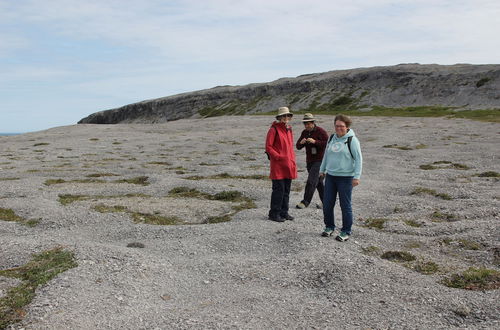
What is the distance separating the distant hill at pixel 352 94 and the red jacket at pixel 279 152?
275 ft

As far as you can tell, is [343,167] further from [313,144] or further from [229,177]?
[229,177]

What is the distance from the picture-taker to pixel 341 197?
12.9 metres

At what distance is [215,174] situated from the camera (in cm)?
2791

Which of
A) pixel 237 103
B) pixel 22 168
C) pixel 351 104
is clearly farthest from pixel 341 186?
pixel 237 103

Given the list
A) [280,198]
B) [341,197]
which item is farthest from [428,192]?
[341,197]

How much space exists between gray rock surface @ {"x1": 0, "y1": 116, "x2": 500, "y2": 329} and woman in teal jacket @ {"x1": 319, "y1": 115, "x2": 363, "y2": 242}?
3.17 feet

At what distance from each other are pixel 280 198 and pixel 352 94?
4536 inches

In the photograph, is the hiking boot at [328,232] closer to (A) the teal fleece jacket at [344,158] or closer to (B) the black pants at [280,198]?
(A) the teal fleece jacket at [344,158]

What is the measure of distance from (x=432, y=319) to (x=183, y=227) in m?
9.10

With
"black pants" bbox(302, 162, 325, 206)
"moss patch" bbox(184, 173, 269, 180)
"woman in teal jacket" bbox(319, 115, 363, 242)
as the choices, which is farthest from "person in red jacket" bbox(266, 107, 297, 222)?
"moss patch" bbox(184, 173, 269, 180)

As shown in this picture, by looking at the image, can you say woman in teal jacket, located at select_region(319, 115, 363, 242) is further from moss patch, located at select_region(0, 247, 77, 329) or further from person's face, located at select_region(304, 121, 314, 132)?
moss patch, located at select_region(0, 247, 77, 329)

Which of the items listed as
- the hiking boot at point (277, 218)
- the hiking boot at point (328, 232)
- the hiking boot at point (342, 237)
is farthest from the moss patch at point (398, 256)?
the hiking boot at point (277, 218)

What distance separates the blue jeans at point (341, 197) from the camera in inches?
506

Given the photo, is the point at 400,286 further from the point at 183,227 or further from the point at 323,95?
the point at 323,95
